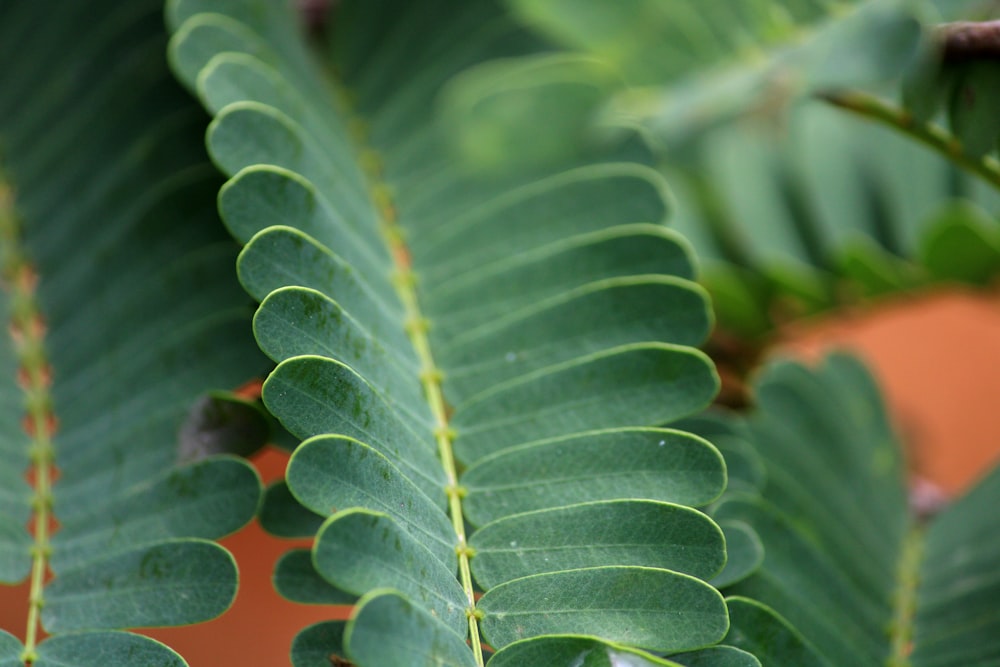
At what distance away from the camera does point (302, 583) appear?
1.52ft

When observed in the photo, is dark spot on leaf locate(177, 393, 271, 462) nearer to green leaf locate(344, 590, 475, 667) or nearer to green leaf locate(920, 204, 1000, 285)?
green leaf locate(344, 590, 475, 667)

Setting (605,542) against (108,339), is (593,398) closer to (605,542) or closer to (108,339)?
(605,542)

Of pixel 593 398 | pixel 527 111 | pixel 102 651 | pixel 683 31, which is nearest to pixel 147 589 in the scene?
pixel 102 651

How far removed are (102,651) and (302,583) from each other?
0.10 metres

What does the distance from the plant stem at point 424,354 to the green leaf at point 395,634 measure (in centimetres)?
5

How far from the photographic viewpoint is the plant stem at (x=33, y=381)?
50 centimetres

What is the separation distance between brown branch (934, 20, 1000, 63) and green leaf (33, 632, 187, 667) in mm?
535

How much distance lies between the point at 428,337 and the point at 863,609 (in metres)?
0.34

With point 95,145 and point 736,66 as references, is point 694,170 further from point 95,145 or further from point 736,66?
point 95,145

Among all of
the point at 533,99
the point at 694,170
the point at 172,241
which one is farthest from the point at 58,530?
the point at 694,170

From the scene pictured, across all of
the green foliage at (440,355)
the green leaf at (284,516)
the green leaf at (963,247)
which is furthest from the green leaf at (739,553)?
the green leaf at (963,247)

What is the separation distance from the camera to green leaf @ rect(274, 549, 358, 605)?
46 centimetres

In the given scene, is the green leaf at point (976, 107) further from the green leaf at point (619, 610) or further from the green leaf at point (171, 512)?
the green leaf at point (171, 512)

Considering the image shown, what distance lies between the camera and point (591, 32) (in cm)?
88
